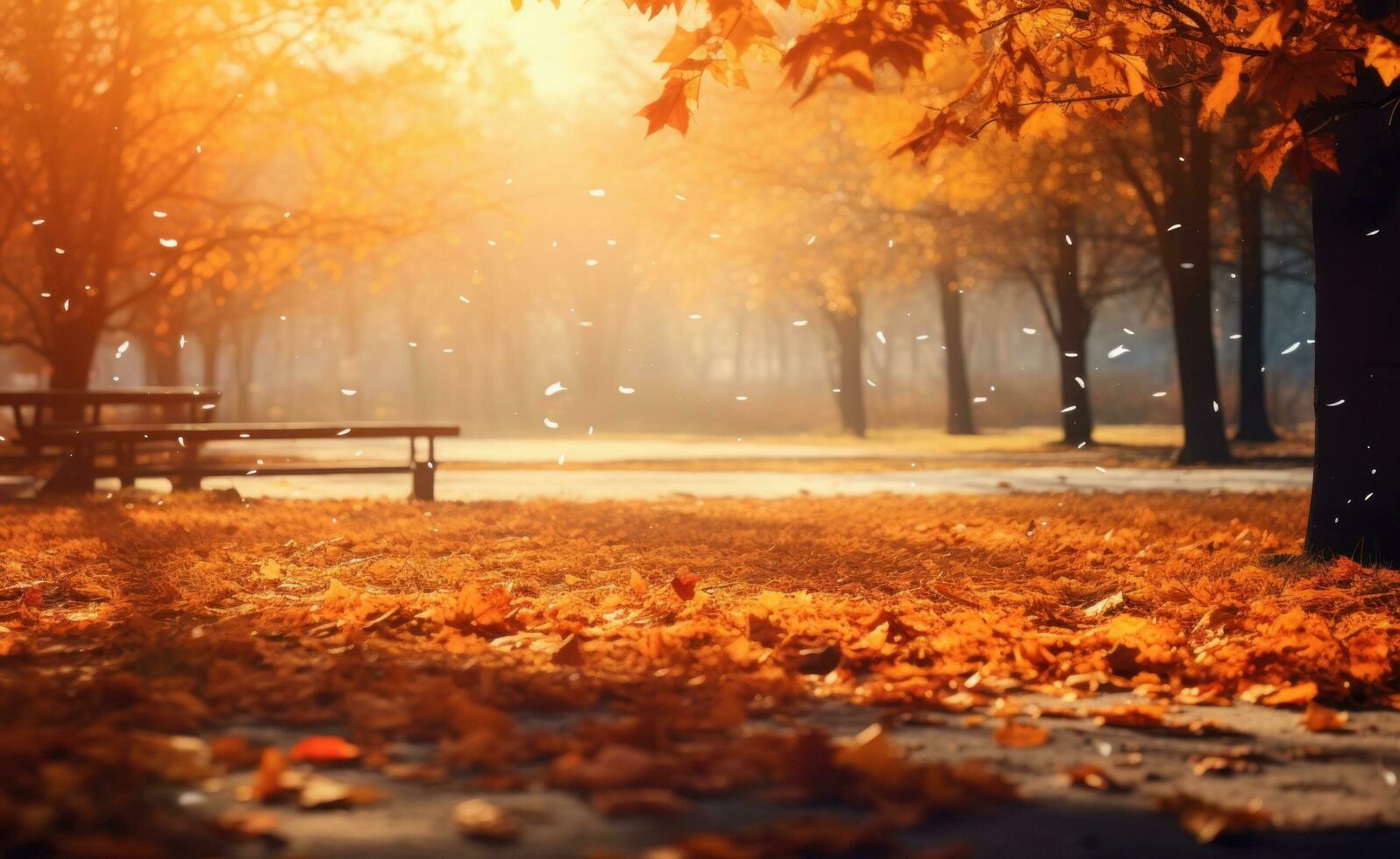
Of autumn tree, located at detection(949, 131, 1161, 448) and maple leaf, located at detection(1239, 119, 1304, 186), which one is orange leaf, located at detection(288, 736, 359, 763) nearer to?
maple leaf, located at detection(1239, 119, 1304, 186)

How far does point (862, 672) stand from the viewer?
5.16m

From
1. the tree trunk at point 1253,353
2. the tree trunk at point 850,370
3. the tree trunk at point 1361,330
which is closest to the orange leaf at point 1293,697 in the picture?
the tree trunk at point 1361,330

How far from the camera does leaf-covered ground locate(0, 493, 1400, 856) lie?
10.8 feet

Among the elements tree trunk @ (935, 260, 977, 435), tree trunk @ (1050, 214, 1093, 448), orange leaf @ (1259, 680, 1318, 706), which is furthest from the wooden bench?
tree trunk @ (935, 260, 977, 435)

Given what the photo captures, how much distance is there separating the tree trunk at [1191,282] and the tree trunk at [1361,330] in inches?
414

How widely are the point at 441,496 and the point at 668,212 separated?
47.5ft

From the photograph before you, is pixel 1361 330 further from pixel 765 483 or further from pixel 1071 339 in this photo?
pixel 1071 339

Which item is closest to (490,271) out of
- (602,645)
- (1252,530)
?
(1252,530)

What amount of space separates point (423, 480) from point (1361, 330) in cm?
783

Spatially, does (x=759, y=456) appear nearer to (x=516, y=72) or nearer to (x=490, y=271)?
(x=516, y=72)

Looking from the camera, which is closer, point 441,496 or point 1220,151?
point 441,496

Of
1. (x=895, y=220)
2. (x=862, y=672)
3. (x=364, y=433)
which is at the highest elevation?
(x=895, y=220)

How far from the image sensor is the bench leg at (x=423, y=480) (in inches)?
496

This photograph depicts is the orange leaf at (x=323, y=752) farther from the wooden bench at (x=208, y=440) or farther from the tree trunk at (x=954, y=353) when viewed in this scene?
the tree trunk at (x=954, y=353)
